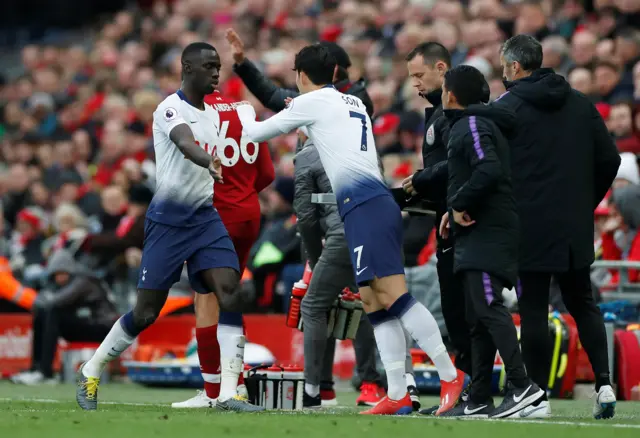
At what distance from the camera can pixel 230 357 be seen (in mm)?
8945

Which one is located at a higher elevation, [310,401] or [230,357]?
[230,357]

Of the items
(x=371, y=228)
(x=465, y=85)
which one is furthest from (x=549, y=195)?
(x=371, y=228)

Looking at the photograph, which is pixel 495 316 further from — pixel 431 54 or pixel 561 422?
pixel 431 54

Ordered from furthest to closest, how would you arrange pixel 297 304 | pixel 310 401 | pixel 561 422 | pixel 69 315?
1. pixel 69 315
2. pixel 297 304
3. pixel 310 401
4. pixel 561 422

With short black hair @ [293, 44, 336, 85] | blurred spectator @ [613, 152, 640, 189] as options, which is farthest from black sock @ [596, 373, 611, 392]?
blurred spectator @ [613, 152, 640, 189]

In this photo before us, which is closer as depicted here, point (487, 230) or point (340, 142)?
point (487, 230)

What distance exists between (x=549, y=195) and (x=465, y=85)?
86 centimetres

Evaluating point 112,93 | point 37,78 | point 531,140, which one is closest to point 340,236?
point 531,140

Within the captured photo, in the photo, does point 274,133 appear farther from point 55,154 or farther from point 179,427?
point 55,154

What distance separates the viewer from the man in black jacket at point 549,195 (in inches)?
338

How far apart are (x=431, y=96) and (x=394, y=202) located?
1.06 metres

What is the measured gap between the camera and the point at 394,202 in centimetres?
866

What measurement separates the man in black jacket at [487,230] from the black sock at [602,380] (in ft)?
1.57

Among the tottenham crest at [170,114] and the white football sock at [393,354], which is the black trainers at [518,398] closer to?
the white football sock at [393,354]
